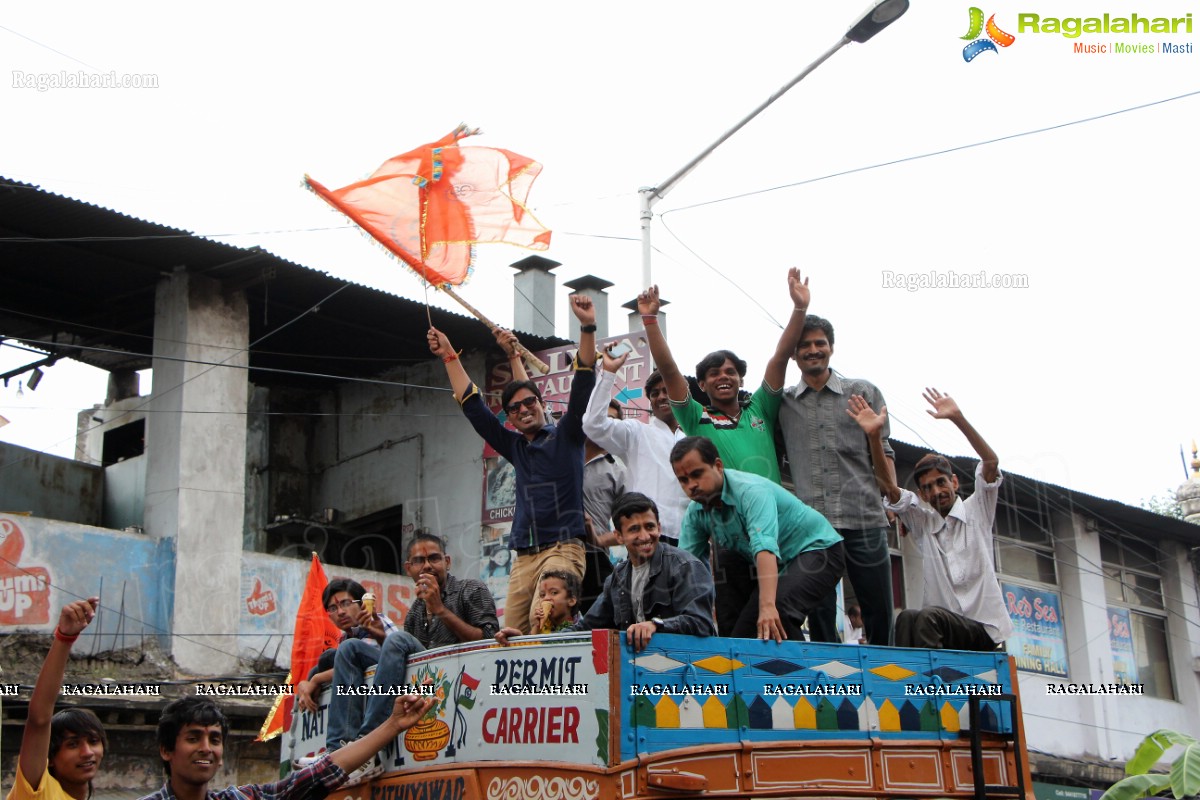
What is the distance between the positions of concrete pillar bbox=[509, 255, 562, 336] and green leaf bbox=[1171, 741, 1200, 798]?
13.1 metres

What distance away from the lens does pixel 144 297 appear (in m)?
14.9

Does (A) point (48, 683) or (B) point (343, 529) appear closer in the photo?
(A) point (48, 683)

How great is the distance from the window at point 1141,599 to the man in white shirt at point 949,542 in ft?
54.1

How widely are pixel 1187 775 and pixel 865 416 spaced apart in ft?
7.06

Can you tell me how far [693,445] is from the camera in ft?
18.9

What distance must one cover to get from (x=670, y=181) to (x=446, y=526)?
6353 millimetres

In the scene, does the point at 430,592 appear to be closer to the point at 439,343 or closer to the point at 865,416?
the point at 439,343

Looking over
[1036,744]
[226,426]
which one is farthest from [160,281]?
[1036,744]

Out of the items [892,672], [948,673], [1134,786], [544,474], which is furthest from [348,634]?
[1134,786]

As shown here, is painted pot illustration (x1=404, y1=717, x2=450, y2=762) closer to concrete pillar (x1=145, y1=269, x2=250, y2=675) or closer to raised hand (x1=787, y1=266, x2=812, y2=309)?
raised hand (x1=787, y1=266, x2=812, y2=309)

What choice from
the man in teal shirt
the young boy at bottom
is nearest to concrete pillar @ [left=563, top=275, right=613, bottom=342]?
the man in teal shirt

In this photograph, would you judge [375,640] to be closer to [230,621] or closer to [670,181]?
[670,181]

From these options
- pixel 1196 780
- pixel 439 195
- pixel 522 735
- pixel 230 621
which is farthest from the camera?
pixel 230 621

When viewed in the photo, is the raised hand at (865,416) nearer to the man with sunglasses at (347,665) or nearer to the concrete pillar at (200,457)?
the man with sunglasses at (347,665)
